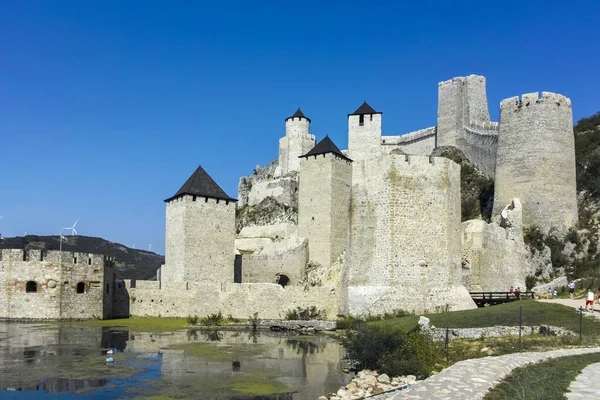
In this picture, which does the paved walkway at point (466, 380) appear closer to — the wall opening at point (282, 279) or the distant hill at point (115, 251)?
the wall opening at point (282, 279)

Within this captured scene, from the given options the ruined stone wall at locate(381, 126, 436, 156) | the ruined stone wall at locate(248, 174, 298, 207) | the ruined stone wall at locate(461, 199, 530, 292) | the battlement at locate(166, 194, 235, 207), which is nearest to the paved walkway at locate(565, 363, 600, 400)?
the ruined stone wall at locate(461, 199, 530, 292)

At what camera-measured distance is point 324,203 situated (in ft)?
106

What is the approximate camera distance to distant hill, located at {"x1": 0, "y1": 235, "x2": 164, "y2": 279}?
59469 millimetres

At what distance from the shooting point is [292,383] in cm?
1264

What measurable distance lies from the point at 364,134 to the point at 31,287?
84.9 ft

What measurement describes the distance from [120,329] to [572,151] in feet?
70.4

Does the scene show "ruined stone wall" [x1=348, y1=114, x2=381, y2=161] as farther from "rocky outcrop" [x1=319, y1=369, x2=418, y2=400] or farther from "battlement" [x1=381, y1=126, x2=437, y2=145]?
"rocky outcrop" [x1=319, y1=369, x2=418, y2=400]

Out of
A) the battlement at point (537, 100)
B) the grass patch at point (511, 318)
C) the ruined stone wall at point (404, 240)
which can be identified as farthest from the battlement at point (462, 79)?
the grass patch at point (511, 318)

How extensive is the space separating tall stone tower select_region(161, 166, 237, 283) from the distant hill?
1092 inches

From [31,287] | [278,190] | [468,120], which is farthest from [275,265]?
[468,120]

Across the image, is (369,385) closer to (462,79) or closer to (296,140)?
(462,79)

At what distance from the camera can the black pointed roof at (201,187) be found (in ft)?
97.0

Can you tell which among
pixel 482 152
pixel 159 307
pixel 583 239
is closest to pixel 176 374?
pixel 159 307

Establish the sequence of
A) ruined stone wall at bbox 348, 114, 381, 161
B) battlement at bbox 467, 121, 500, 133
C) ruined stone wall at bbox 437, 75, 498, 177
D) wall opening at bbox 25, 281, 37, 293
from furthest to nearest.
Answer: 1. ruined stone wall at bbox 348, 114, 381, 161
2. battlement at bbox 467, 121, 500, 133
3. ruined stone wall at bbox 437, 75, 498, 177
4. wall opening at bbox 25, 281, 37, 293
